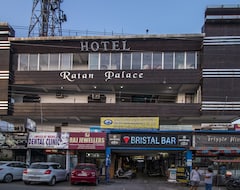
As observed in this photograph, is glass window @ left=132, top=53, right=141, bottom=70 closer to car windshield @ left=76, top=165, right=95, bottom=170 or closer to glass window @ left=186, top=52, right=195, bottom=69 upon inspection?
glass window @ left=186, top=52, right=195, bottom=69

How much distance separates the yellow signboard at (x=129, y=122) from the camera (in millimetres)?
40219

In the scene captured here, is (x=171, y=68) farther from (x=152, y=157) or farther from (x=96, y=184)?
(x=96, y=184)

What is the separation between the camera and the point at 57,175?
2702 cm

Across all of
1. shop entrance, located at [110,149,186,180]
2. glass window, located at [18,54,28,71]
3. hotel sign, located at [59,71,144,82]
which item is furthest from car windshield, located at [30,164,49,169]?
glass window, located at [18,54,28,71]

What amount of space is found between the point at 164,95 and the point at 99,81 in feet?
28.4

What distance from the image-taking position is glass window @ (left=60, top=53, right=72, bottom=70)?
44.3m

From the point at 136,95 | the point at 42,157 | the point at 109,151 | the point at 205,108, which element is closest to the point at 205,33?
the point at 205,108

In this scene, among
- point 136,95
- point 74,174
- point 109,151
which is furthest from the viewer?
point 136,95

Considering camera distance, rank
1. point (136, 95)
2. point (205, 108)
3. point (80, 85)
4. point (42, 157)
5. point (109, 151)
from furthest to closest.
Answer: point (136, 95), point (80, 85), point (205, 108), point (42, 157), point (109, 151)

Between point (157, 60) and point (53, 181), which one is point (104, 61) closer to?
point (157, 60)

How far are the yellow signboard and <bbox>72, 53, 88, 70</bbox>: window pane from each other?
8.03 m

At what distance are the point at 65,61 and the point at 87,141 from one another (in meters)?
13.9

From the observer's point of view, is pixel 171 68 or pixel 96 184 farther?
pixel 171 68

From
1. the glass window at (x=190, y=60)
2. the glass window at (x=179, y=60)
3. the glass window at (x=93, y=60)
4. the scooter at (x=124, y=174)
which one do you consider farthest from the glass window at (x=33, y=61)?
the glass window at (x=190, y=60)
